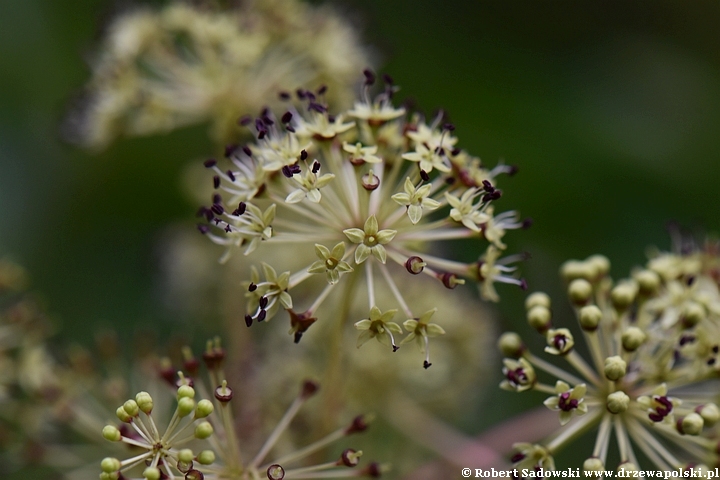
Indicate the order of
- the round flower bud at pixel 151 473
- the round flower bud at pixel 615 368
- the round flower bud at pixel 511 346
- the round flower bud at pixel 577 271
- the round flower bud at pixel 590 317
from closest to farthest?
the round flower bud at pixel 151 473 < the round flower bud at pixel 615 368 < the round flower bud at pixel 590 317 < the round flower bud at pixel 511 346 < the round flower bud at pixel 577 271

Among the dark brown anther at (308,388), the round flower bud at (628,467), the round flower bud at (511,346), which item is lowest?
the round flower bud at (628,467)

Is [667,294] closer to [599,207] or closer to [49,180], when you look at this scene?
[599,207]

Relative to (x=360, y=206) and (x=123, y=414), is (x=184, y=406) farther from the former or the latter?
(x=360, y=206)

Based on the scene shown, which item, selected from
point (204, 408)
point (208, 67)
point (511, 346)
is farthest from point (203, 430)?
point (208, 67)

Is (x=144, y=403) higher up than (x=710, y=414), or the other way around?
(x=710, y=414)

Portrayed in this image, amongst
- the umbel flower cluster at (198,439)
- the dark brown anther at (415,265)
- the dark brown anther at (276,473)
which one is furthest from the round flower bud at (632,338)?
the dark brown anther at (276,473)

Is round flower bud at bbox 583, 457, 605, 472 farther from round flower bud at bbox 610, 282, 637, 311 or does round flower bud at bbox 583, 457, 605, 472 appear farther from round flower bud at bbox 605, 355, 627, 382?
round flower bud at bbox 610, 282, 637, 311

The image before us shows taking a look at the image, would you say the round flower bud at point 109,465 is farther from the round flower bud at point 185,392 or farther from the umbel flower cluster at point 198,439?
the round flower bud at point 185,392
